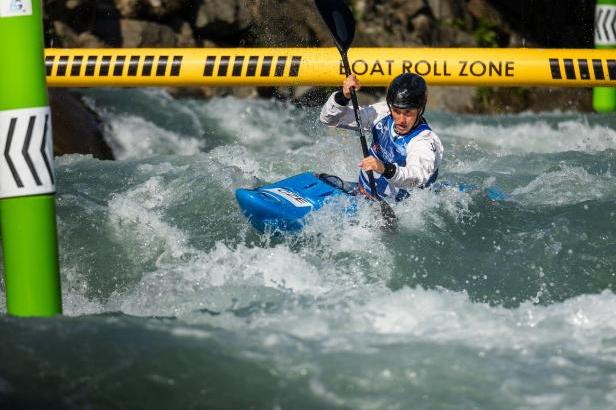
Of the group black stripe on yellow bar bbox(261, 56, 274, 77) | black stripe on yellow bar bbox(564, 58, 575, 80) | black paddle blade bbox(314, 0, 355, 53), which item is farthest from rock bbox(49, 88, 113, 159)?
A: black stripe on yellow bar bbox(564, 58, 575, 80)

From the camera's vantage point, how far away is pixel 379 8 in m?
10.9

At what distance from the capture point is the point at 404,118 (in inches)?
221

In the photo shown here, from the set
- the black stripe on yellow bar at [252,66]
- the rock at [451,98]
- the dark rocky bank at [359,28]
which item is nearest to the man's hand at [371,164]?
the black stripe on yellow bar at [252,66]

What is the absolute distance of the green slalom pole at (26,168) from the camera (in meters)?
3.90

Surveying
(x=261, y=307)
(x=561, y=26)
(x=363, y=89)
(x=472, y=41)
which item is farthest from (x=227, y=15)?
(x=261, y=307)

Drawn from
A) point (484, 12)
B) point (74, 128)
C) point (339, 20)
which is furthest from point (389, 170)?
point (484, 12)

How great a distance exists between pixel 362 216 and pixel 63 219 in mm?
1706

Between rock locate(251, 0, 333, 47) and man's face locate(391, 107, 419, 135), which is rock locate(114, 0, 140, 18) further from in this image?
man's face locate(391, 107, 419, 135)

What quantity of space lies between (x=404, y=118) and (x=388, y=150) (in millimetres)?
294

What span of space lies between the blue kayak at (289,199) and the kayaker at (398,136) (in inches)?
8.6

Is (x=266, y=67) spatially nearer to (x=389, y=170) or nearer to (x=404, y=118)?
(x=404, y=118)

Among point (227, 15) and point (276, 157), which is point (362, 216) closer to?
point (276, 157)

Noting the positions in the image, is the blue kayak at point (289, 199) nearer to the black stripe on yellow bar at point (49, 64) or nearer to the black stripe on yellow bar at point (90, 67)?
the black stripe on yellow bar at point (90, 67)

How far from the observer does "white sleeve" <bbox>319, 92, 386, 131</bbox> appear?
6020mm
